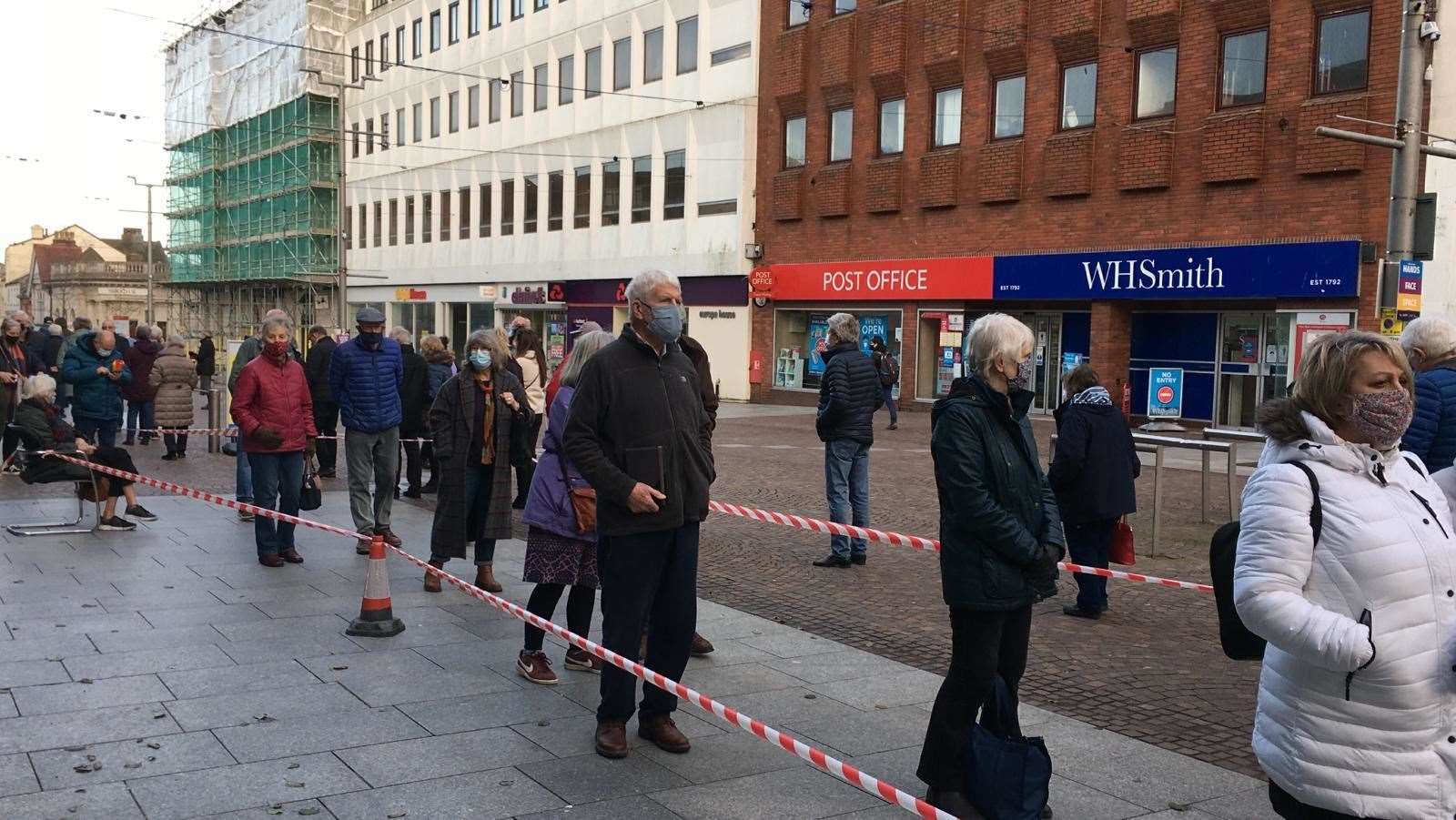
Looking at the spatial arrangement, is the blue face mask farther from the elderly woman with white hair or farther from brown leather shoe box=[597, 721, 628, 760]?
brown leather shoe box=[597, 721, 628, 760]

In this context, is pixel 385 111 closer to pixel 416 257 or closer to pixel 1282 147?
pixel 416 257

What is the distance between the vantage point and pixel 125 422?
2053 cm

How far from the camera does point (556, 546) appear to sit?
248 inches

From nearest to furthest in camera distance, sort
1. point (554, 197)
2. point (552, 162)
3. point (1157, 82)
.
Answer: point (1157, 82) → point (552, 162) → point (554, 197)

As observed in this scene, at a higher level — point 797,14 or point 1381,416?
point 797,14

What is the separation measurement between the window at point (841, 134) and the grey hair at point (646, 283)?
26458mm

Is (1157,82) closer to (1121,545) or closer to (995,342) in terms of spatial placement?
(1121,545)

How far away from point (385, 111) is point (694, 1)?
2248cm

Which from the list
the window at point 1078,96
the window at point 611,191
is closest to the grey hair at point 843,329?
the window at point 1078,96

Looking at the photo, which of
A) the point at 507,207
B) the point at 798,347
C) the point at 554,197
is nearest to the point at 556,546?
the point at 798,347

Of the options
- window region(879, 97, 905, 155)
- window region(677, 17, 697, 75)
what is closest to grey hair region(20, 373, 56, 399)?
window region(879, 97, 905, 155)

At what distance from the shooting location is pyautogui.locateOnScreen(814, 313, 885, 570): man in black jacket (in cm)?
963

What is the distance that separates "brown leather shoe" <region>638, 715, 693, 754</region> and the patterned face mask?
120 inches

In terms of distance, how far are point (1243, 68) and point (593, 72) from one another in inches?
875
